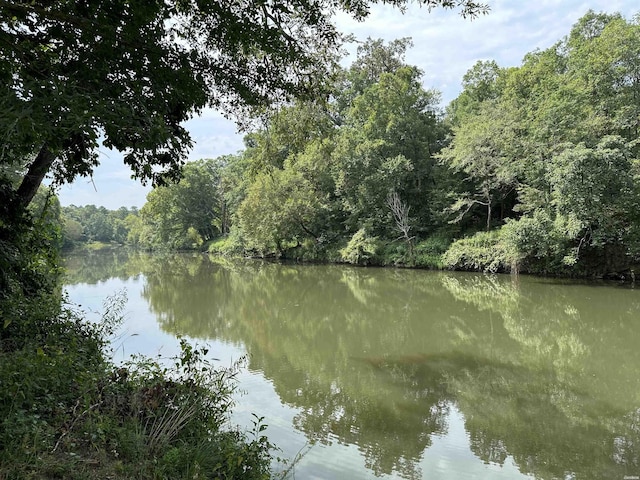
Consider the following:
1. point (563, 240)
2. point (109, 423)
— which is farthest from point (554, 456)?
point (563, 240)

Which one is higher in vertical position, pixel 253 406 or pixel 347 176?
pixel 347 176

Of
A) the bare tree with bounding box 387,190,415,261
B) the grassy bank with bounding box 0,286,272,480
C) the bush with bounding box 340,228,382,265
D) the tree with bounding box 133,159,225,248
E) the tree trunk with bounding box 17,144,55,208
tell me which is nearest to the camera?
the grassy bank with bounding box 0,286,272,480

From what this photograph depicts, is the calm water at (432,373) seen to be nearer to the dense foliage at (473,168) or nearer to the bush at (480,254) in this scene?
the dense foliage at (473,168)

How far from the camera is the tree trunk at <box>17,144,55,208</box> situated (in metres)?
4.79

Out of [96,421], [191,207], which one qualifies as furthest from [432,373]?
[191,207]

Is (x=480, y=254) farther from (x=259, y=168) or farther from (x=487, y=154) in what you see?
(x=259, y=168)

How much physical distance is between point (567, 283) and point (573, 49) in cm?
1097

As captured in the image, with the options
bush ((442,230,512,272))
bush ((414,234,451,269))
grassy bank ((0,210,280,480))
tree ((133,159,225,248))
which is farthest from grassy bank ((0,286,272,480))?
tree ((133,159,225,248))

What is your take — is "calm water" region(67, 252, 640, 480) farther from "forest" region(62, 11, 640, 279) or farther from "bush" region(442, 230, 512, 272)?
"bush" region(442, 230, 512, 272)

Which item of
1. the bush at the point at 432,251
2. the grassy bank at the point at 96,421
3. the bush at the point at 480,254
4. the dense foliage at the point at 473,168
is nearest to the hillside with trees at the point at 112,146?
the grassy bank at the point at 96,421

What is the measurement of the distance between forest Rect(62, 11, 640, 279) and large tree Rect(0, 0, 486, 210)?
82 centimetres

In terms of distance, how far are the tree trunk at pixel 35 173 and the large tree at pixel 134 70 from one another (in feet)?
0.05

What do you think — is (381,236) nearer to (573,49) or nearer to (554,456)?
(573,49)

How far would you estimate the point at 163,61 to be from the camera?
4004 millimetres
